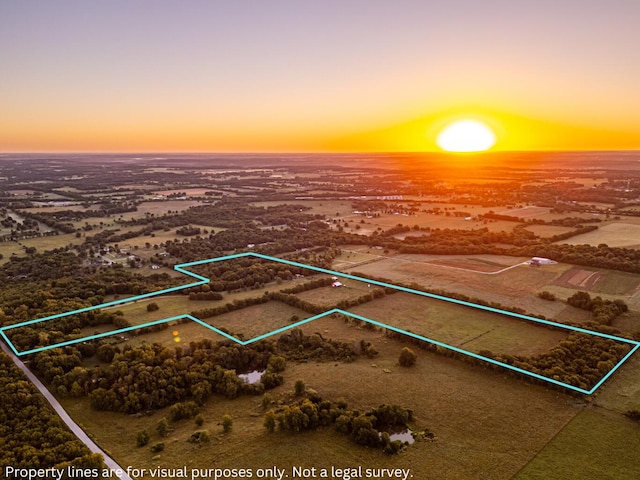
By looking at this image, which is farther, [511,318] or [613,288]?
[613,288]

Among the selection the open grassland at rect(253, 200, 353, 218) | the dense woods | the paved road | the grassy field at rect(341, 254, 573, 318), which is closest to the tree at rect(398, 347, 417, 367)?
the grassy field at rect(341, 254, 573, 318)

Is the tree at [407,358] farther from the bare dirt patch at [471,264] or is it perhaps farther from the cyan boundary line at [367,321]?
the bare dirt patch at [471,264]

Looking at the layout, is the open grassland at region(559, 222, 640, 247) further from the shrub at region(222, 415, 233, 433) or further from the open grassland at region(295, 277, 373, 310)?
the shrub at region(222, 415, 233, 433)

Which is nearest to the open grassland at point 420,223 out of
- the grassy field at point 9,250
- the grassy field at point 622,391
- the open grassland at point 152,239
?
the open grassland at point 152,239

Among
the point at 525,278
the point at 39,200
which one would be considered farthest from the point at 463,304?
the point at 39,200

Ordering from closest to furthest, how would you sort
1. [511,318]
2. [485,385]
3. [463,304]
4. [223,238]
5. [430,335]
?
[485,385] < [430,335] < [511,318] < [463,304] < [223,238]

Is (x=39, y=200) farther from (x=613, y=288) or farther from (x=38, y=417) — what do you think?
(x=613, y=288)

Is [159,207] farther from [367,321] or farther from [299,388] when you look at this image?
[299,388]
